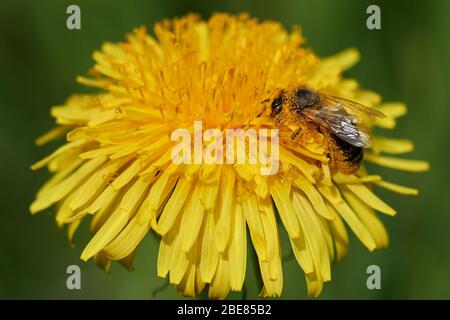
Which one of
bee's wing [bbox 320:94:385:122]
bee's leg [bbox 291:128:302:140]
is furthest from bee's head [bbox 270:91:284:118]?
bee's wing [bbox 320:94:385:122]

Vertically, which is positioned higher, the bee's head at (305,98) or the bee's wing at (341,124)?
the bee's head at (305,98)

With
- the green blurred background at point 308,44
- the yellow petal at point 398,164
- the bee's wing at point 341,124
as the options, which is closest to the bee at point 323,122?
the bee's wing at point 341,124

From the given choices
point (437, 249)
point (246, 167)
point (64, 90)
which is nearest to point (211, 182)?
point (246, 167)

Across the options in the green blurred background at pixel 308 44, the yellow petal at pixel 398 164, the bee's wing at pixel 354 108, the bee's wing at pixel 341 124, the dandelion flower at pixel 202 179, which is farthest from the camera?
the green blurred background at pixel 308 44

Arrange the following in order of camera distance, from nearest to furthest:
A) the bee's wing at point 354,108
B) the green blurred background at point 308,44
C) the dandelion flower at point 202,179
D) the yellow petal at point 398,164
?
1. the dandelion flower at point 202,179
2. the bee's wing at point 354,108
3. the yellow petal at point 398,164
4. the green blurred background at point 308,44

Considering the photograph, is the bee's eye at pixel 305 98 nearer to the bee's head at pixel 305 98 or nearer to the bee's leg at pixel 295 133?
the bee's head at pixel 305 98

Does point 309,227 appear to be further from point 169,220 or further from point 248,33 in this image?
point 248,33

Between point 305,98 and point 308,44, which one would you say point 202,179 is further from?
point 308,44
